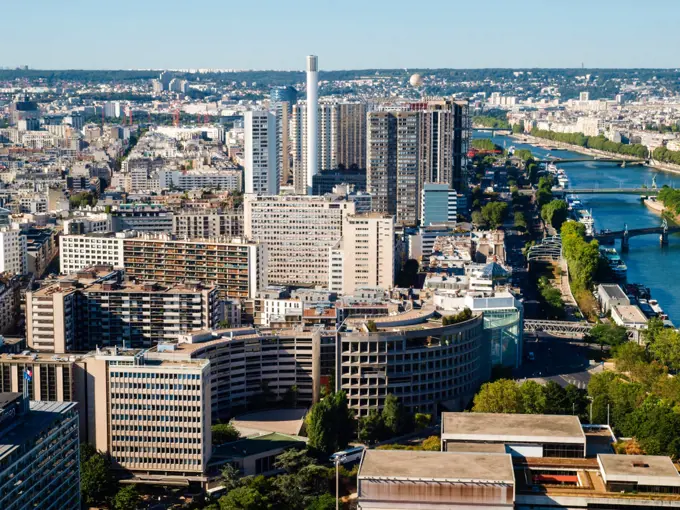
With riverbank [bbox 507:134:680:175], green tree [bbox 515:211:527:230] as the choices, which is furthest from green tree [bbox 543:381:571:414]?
riverbank [bbox 507:134:680:175]

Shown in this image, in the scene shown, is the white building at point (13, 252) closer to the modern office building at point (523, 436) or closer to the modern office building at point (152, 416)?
the modern office building at point (152, 416)

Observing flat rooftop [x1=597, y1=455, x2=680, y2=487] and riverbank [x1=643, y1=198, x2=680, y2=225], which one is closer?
flat rooftop [x1=597, y1=455, x2=680, y2=487]

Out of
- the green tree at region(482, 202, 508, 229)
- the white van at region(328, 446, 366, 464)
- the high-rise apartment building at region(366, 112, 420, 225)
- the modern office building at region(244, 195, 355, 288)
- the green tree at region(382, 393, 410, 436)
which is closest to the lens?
the white van at region(328, 446, 366, 464)

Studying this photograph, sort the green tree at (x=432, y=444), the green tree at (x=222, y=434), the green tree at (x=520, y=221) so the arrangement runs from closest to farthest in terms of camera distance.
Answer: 1. the green tree at (x=432, y=444)
2. the green tree at (x=222, y=434)
3. the green tree at (x=520, y=221)

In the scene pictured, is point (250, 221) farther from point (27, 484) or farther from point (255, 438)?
point (27, 484)

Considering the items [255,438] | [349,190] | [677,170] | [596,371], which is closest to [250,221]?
[349,190]

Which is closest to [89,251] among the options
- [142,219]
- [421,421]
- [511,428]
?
[142,219]

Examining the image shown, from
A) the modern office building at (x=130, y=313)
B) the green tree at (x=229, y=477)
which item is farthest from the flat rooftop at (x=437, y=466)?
→ the modern office building at (x=130, y=313)

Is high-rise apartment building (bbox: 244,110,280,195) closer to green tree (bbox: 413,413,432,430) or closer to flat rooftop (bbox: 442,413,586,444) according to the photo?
green tree (bbox: 413,413,432,430)
